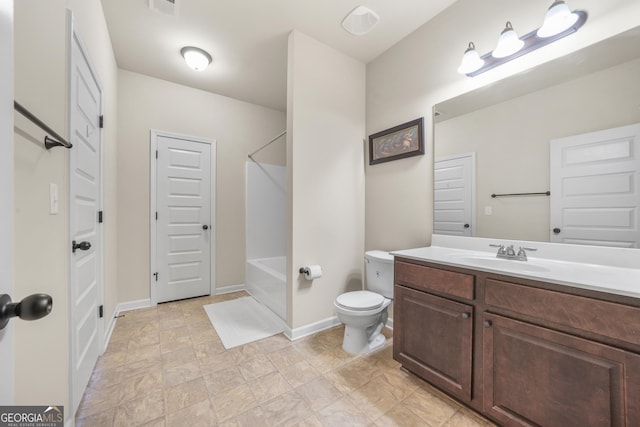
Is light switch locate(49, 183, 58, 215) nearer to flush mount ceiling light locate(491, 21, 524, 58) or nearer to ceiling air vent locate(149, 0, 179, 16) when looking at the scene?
ceiling air vent locate(149, 0, 179, 16)

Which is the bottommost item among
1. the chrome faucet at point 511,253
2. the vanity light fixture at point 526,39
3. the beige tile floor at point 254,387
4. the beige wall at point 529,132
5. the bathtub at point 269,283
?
the beige tile floor at point 254,387

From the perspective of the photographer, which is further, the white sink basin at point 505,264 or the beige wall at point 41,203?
the white sink basin at point 505,264

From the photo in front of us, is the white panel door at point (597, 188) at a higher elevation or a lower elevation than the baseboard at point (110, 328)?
higher

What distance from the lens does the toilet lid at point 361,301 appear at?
1.85 m

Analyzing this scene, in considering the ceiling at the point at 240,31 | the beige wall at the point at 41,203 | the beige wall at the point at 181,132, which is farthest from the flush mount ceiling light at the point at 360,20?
the beige wall at the point at 181,132

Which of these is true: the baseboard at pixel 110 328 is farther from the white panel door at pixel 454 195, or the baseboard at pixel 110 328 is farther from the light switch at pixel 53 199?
the white panel door at pixel 454 195

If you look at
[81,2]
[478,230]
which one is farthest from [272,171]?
[478,230]

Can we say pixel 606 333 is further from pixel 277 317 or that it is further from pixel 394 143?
pixel 277 317

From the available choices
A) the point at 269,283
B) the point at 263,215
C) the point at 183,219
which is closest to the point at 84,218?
the point at 183,219

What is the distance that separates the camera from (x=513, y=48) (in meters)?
1.53

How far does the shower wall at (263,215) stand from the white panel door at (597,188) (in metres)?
2.82

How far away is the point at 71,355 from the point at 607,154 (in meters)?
2.87

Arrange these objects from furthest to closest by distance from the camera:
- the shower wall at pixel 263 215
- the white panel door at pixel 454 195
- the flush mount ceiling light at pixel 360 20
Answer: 1. the shower wall at pixel 263 215
2. the flush mount ceiling light at pixel 360 20
3. the white panel door at pixel 454 195

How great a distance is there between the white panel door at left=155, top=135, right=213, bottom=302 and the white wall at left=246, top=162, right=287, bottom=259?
1.76 ft
